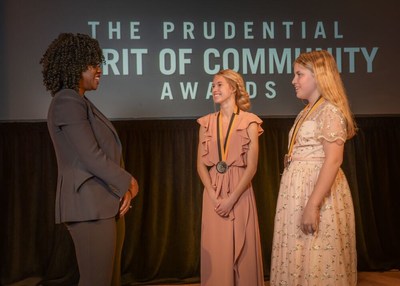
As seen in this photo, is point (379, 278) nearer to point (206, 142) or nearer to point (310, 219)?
point (206, 142)

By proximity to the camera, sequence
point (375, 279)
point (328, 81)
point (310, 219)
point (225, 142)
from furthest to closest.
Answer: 1. point (375, 279)
2. point (225, 142)
3. point (328, 81)
4. point (310, 219)

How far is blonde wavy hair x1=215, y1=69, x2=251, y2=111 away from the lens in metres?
3.38

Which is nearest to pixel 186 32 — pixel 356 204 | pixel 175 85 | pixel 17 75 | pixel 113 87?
pixel 175 85

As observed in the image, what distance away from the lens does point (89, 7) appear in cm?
433

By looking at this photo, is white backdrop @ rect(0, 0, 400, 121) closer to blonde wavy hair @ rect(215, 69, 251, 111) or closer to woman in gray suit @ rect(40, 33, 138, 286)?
blonde wavy hair @ rect(215, 69, 251, 111)

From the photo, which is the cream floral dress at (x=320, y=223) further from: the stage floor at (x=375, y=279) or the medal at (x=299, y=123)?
the stage floor at (x=375, y=279)

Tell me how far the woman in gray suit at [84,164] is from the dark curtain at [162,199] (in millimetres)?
2300

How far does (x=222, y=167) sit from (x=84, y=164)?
54.7 inches

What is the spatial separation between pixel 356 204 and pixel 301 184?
229cm

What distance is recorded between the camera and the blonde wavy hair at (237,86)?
11.1 ft

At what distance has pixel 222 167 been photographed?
3.29m

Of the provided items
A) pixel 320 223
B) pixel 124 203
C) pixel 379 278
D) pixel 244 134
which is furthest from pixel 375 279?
pixel 124 203

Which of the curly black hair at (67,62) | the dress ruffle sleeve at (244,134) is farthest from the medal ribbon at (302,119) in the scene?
the curly black hair at (67,62)

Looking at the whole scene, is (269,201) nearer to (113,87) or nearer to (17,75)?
(113,87)
